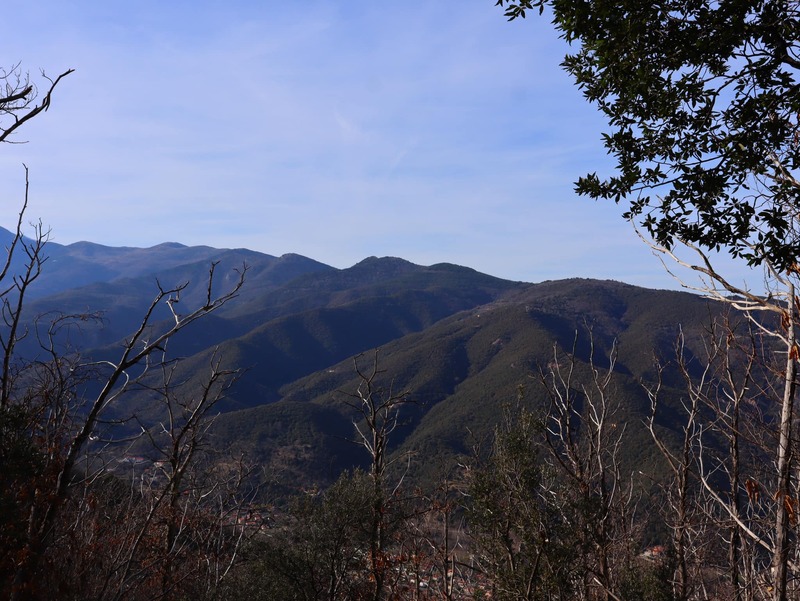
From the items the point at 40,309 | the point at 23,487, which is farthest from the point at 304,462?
the point at 40,309

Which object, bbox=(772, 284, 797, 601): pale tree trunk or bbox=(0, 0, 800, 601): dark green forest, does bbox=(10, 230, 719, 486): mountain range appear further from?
bbox=(772, 284, 797, 601): pale tree trunk

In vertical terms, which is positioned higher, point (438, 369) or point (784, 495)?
point (784, 495)

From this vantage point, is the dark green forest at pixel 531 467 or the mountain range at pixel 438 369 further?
the mountain range at pixel 438 369

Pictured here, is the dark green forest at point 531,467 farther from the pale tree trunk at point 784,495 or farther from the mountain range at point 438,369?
the mountain range at point 438,369

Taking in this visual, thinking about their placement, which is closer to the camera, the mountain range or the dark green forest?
the dark green forest

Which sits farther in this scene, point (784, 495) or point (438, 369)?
A: point (438, 369)

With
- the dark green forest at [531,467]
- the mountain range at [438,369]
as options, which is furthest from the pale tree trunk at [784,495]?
the mountain range at [438,369]

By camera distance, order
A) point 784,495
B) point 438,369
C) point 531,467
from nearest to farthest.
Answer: point 784,495 < point 531,467 < point 438,369

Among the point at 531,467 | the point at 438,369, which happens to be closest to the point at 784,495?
A: the point at 531,467

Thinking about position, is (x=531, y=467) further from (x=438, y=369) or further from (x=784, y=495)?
(x=438, y=369)

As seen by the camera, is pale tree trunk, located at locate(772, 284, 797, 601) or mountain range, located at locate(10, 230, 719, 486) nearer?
pale tree trunk, located at locate(772, 284, 797, 601)

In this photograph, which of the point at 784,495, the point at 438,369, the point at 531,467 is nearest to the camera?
the point at 784,495

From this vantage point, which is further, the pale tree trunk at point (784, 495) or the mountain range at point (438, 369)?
the mountain range at point (438, 369)

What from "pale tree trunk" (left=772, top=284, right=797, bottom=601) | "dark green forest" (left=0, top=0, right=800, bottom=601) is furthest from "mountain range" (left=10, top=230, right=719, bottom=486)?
"pale tree trunk" (left=772, top=284, right=797, bottom=601)
